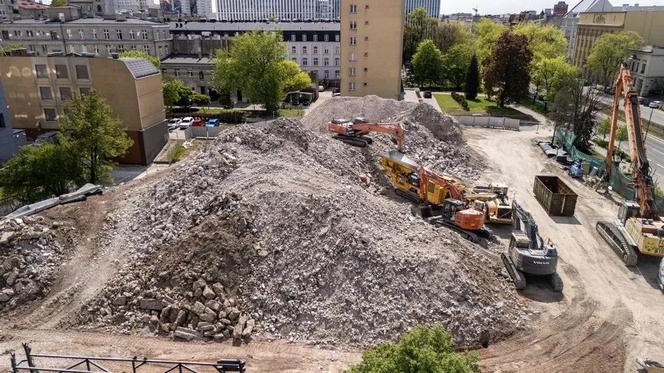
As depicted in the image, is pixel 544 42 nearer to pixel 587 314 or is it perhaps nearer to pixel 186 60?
pixel 186 60

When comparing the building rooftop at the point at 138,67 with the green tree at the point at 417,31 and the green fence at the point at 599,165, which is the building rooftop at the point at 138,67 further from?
the green tree at the point at 417,31

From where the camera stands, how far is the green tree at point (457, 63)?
71.4 meters

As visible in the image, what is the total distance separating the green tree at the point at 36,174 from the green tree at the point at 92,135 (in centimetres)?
143

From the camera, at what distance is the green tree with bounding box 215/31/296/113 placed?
51719 mm

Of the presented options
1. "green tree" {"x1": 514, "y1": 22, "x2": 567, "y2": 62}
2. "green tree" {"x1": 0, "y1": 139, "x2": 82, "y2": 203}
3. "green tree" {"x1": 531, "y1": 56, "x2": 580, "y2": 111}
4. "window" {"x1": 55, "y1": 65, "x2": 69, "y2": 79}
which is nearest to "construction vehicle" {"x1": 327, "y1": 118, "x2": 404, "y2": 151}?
"green tree" {"x1": 0, "y1": 139, "x2": 82, "y2": 203}

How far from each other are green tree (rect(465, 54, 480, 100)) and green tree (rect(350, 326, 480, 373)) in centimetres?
5796

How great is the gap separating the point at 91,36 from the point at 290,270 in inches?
2295

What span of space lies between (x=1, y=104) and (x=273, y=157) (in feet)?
77.7

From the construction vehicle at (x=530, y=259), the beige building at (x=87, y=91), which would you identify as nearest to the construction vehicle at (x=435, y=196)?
the construction vehicle at (x=530, y=259)

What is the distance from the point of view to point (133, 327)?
1728 cm

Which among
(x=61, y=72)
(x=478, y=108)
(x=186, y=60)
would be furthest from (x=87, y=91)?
(x=478, y=108)

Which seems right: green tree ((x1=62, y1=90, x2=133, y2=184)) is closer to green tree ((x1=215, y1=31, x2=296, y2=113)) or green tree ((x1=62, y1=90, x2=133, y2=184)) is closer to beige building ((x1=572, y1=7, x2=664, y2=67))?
green tree ((x1=215, y1=31, x2=296, y2=113))

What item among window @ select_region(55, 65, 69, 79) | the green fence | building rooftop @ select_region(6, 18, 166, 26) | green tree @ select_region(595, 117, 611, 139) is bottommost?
the green fence

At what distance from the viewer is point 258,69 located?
52062 mm
